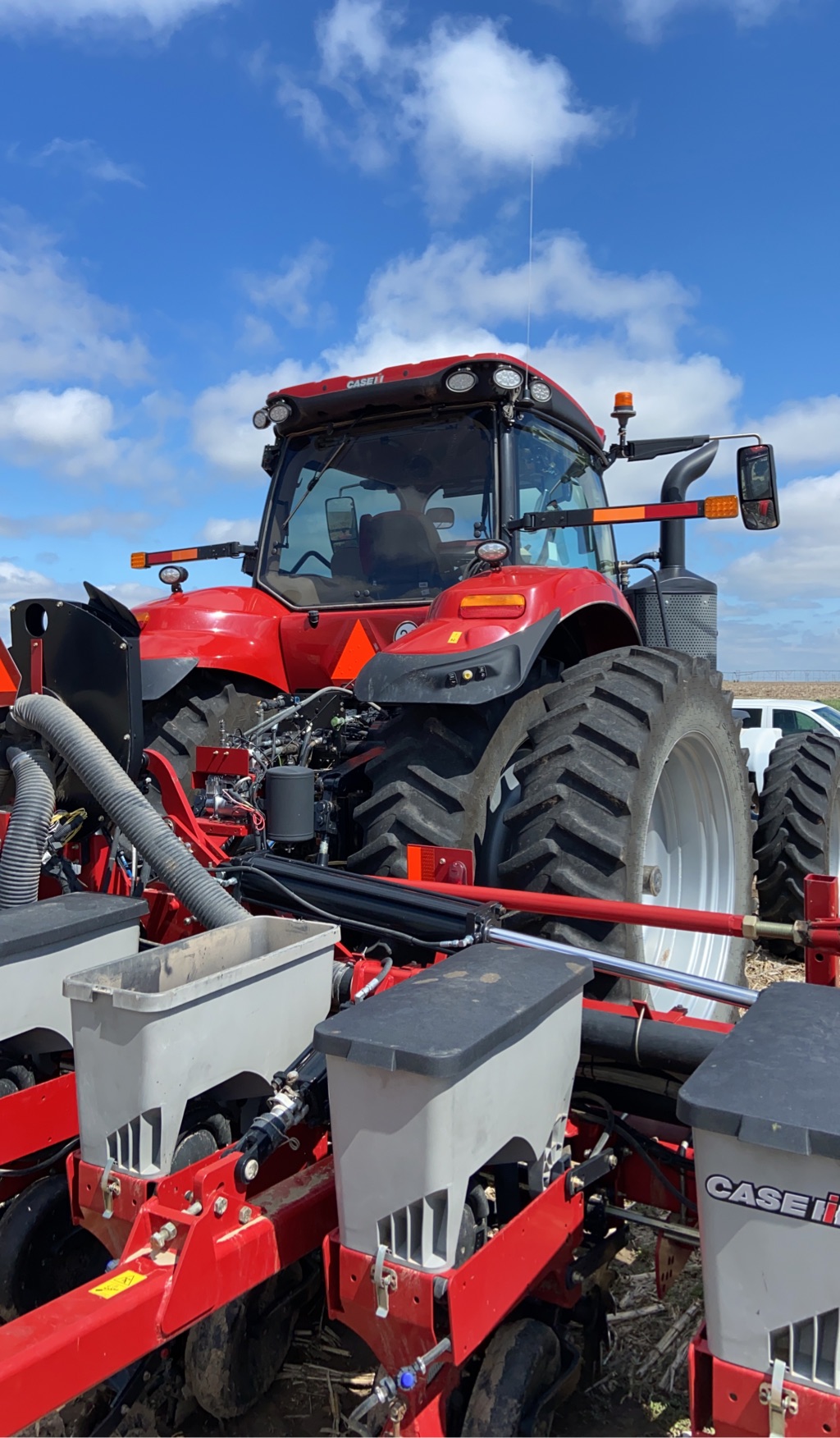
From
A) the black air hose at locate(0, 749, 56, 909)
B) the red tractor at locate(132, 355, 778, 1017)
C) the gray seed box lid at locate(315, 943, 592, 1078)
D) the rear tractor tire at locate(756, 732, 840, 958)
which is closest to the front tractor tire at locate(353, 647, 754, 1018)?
the red tractor at locate(132, 355, 778, 1017)

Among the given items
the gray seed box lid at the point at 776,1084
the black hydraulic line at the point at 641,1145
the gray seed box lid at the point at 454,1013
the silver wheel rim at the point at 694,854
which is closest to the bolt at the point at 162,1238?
the gray seed box lid at the point at 454,1013

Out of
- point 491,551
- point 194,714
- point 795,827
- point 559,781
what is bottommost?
point 795,827

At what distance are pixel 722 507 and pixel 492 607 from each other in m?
1.41

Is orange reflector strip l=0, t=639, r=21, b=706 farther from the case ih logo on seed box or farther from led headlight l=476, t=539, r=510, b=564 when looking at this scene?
the case ih logo on seed box

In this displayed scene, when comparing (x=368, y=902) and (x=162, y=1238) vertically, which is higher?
(x=368, y=902)

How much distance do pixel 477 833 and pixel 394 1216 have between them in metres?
1.33

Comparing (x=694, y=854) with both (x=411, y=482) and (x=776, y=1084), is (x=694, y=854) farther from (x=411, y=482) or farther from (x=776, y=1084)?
(x=776, y=1084)

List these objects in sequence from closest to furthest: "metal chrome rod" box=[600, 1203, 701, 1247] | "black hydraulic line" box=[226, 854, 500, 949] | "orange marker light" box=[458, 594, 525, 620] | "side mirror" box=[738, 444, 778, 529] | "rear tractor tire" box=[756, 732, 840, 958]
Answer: "metal chrome rod" box=[600, 1203, 701, 1247] → "black hydraulic line" box=[226, 854, 500, 949] → "orange marker light" box=[458, 594, 525, 620] → "side mirror" box=[738, 444, 778, 529] → "rear tractor tire" box=[756, 732, 840, 958]

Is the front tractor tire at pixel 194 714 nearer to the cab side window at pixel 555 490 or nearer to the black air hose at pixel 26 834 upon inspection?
the black air hose at pixel 26 834

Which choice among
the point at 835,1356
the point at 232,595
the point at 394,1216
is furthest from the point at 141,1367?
the point at 232,595

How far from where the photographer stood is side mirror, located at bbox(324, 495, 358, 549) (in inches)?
164

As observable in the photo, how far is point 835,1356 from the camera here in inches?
51.6

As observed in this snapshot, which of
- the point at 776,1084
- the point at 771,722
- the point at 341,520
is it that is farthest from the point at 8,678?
the point at 771,722

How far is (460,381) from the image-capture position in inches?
148
